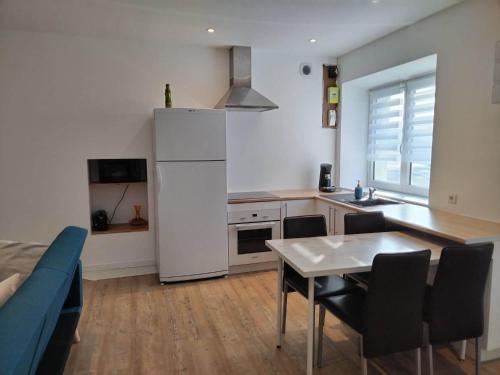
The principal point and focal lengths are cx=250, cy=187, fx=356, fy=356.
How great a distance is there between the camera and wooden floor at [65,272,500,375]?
2.34m

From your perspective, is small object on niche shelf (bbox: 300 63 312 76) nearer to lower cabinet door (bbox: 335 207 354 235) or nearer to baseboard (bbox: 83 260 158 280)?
lower cabinet door (bbox: 335 207 354 235)

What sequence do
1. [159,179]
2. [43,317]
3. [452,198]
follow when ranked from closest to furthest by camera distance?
[43,317] → [452,198] → [159,179]

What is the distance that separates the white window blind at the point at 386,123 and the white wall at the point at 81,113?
1.43 meters

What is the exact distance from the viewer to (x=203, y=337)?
271 centimetres

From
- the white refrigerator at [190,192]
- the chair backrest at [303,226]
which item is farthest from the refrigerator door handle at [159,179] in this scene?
the chair backrest at [303,226]

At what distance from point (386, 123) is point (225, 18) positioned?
7.64ft

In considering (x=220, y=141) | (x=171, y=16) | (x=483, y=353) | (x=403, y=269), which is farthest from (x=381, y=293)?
(x=171, y=16)

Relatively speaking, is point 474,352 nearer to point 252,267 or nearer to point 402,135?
point 252,267

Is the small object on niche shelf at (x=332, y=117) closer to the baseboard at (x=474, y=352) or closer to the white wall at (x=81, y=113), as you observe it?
the white wall at (x=81, y=113)

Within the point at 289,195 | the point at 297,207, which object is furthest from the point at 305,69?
the point at 297,207

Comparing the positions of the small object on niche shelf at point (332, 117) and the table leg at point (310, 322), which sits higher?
the small object on niche shelf at point (332, 117)

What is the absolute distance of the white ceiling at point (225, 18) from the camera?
2.84 meters

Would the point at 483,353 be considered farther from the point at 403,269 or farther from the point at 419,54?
the point at 419,54

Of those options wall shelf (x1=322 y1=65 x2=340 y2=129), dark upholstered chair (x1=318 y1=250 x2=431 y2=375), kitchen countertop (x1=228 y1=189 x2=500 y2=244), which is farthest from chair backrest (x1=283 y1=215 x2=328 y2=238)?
wall shelf (x1=322 y1=65 x2=340 y2=129)
